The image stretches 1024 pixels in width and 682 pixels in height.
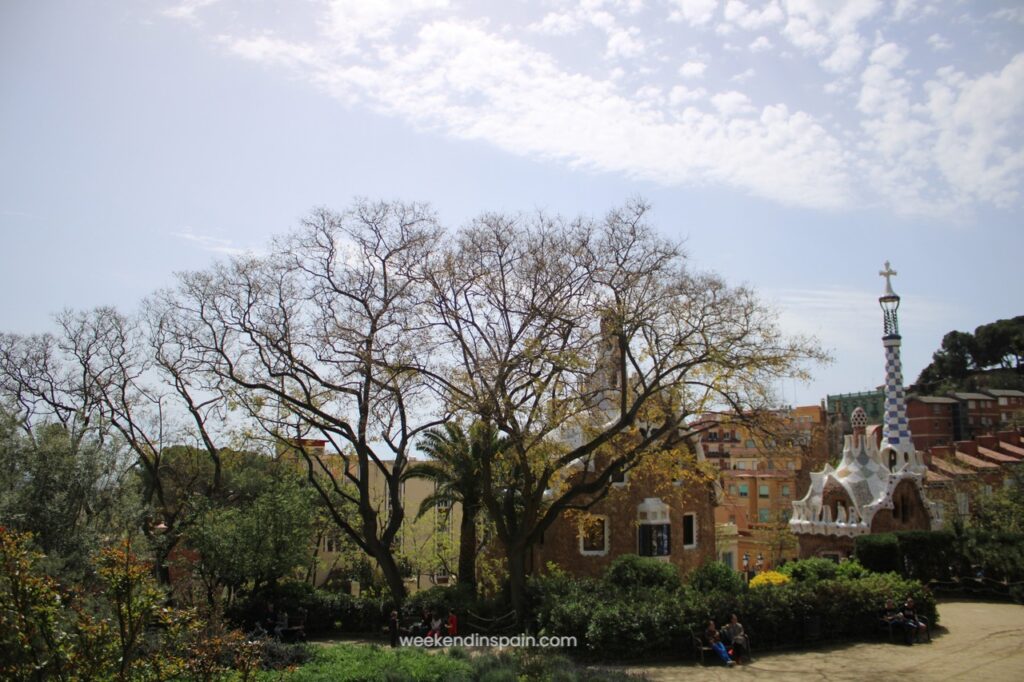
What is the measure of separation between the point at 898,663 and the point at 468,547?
12.8 meters

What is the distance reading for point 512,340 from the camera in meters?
20.0

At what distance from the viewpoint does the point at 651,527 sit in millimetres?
29531

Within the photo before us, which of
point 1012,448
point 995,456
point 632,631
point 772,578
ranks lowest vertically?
point 632,631

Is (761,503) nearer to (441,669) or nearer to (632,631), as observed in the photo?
(632,631)

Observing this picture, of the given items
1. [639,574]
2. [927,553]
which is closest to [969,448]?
[927,553]

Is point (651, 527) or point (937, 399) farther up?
point (937, 399)

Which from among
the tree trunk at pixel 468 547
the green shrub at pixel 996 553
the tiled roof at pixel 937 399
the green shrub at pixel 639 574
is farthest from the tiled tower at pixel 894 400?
the tiled roof at pixel 937 399

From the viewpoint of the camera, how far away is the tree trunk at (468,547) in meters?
25.2

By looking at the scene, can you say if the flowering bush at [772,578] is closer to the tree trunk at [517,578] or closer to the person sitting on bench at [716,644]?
the person sitting on bench at [716,644]

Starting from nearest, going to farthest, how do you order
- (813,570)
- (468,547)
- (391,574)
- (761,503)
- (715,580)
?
(715,580) → (391,574) → (813,570) → (468,547) → (761,503)

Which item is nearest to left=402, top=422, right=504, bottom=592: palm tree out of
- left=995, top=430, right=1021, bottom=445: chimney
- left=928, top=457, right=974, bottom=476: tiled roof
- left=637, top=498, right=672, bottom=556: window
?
left=637, top=498, right=672, bottom=556: window

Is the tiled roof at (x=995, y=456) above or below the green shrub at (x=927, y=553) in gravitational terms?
above

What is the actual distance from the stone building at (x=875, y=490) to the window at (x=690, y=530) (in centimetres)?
667

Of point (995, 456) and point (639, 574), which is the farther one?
point (995, 456)
